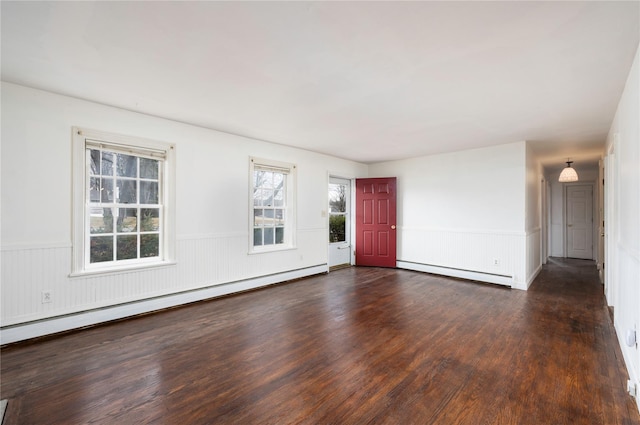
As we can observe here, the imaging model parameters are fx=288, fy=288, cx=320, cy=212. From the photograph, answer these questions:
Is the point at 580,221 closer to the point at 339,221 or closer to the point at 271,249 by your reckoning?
the point at 339,221

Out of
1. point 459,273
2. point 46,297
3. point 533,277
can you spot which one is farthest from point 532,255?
point 46,297

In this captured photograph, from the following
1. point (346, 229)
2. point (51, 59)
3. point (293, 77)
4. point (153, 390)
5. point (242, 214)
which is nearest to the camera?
point (153, 390)

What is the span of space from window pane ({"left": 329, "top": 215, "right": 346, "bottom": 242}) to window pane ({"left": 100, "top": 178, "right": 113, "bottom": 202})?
4.14m

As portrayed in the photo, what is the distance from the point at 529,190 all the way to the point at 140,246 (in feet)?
20.6

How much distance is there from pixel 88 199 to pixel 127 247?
0.70 meters

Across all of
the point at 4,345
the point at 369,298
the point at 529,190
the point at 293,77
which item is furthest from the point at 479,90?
the point at 4,345

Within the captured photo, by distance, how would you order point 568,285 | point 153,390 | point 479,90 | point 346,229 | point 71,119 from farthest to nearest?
point 346,229 < point 568,285 < point 71,119 < point 479,90 < point 153,390

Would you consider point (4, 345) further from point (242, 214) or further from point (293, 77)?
point (293, 77)

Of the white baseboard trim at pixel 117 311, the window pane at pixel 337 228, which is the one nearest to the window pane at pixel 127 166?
the white baseboard trim at pixel 117 311

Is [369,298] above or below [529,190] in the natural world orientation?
below

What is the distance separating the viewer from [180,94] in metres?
2.95

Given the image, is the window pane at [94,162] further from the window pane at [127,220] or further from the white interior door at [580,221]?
the white interior door at [580,221]

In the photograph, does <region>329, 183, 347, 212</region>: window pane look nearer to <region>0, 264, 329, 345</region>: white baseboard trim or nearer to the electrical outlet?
<region>0, 264, 329, 345</region>: white baseboard trim

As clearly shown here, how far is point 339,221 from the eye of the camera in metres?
6.75
